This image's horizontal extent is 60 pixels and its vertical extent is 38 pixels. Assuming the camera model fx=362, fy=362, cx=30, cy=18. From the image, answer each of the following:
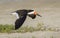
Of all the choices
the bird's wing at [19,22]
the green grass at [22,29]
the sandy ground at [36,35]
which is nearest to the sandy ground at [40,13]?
the sandy ground at [36,35]

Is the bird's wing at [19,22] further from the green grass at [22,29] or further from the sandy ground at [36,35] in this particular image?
the green grass at [22,29]

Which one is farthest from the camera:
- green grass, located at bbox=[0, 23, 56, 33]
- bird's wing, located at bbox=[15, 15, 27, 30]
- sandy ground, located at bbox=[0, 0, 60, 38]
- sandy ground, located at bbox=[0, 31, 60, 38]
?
green grass, located at bbox=[0, 23, 56, 33]

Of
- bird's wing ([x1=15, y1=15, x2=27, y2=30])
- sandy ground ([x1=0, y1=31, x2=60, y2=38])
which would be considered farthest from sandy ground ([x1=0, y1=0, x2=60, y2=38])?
bird's wing ([x1=15, y1=15, x2=27, y2=30])

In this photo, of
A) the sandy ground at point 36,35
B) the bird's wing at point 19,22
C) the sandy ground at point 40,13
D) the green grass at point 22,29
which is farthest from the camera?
the green grass at point 22,29

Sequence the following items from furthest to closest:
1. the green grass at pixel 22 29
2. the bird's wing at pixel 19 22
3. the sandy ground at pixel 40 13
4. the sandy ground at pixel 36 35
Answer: the green grass at pixel 22 29 → the sandy ground at pixel 40 13 → the sandy ground at pixel 36 35 → the bird's wing at pixel 19 22

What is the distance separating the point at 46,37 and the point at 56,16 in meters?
3.62

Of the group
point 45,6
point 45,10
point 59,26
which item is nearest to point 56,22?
point 59,26

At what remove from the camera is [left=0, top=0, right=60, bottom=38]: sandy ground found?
36.5 feet

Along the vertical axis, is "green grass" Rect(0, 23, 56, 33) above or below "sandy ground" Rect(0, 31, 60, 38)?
above

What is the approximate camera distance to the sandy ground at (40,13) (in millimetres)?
11133

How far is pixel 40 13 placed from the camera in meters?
15.2

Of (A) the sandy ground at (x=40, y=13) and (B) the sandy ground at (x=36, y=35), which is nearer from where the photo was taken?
(B) the sandy ground at (x=36, y=35)

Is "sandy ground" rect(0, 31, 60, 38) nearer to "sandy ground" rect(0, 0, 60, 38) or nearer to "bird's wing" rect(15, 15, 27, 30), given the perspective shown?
"sandy ground" rect(0, 0, 60, 38)

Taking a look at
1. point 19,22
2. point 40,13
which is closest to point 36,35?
point 19,22
